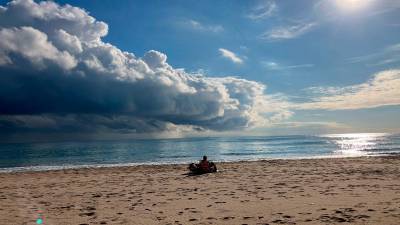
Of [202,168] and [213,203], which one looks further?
[202,168]

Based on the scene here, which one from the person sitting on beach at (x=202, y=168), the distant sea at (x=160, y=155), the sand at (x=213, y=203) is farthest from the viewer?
the distant sea at (x=160, y=155)

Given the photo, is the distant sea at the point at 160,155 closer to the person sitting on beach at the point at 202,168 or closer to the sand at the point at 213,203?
the person sitting on beach at the point at 202,168

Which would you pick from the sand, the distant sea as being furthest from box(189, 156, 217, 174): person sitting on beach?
the distant sea

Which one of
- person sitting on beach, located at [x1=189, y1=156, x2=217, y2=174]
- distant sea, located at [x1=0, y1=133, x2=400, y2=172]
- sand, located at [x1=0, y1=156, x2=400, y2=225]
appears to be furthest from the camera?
distant sea, located at [x1=0, y1=133, x2=400, y2=172]

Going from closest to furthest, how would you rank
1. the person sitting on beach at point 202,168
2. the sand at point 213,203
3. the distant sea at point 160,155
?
the sand at point 213,203 → the person sitting on beach at point 202,168 → the distant sea at point 160,155

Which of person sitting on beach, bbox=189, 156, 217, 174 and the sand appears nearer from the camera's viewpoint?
the sand

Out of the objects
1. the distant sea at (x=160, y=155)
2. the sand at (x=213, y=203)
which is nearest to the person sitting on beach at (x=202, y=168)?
the sand at (x=213, y=203)

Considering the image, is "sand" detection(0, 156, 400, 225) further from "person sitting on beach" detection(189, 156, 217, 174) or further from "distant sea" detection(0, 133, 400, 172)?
"distant sea" detection(0, 133, 400, 172)

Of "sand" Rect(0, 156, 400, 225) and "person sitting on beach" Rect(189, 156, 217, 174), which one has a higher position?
"person sitting on beach" Rect(189, 156, 217, 174)

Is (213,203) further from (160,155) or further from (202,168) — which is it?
(160,155)

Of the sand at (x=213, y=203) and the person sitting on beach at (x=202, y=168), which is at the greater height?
the person sitting on beach at (x=202, y=168)

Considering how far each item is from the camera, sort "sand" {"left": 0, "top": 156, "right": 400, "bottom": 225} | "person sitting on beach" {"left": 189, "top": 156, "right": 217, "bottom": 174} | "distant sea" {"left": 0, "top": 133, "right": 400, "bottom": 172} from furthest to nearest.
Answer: "distant sea" {"left": 0, "top": 133, "right": 400, "bottom": 172} → "person sitting on beach" {"left": 189, "top": 156, "right": 217, "bottom": 174} → "sand" {"left": 0, "top": 156, "right": 400, "bottom": 225}

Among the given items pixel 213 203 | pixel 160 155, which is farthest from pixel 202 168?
pixel 160 155

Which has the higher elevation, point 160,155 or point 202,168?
point 202,168
